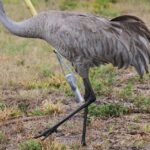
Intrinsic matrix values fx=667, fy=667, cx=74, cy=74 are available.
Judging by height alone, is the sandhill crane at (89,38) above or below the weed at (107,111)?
above

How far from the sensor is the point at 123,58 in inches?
320

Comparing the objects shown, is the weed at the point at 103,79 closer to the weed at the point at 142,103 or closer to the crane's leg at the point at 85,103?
the weed at the point at 142,103

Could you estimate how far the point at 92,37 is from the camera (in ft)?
26.4

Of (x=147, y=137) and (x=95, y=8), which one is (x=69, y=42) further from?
(x=95, y=8)

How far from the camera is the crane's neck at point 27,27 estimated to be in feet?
26.5

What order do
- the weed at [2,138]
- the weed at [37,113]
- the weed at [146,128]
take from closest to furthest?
1. the weed at [2,138]
2. the weed at [146,128]
3. the weed at [37,113]

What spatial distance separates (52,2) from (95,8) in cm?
157

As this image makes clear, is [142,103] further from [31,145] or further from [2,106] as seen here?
[31,145]

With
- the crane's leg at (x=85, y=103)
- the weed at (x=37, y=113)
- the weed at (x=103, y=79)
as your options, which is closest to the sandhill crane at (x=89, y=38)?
the crane's leg at (x=85, y=103)

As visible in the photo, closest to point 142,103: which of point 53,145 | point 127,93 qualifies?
point 127,93

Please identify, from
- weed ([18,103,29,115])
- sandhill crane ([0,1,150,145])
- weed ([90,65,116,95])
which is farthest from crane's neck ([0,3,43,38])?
weed ([90,65,116,95])

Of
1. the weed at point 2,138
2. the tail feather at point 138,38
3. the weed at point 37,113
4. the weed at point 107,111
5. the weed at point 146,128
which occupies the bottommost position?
the weed at point 37,113

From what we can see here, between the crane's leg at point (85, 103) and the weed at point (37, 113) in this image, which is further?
the weed at point (37, 113)

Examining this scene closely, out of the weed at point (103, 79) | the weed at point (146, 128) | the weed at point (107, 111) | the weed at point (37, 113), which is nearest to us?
the weed at point (146, 128)
